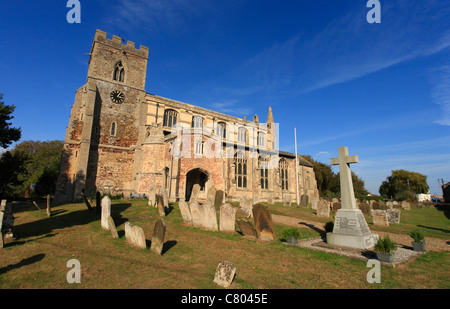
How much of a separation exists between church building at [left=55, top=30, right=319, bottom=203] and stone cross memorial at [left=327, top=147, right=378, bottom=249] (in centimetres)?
873

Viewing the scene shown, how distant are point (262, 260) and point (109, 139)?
22329 mm

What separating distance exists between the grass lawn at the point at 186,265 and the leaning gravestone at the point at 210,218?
824 millimetres

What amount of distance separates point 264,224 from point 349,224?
2.92 metres

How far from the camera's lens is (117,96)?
2398 cm

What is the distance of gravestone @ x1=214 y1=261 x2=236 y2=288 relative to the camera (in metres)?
4.24

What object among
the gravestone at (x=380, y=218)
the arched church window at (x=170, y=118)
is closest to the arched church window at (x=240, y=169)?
the arched church window at (x=170, y=118)

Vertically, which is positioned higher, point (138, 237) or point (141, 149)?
point (141, 149)

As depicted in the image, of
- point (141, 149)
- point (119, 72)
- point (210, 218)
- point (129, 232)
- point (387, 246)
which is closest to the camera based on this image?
point (387, 246)

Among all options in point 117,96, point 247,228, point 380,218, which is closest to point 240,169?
point 380,218

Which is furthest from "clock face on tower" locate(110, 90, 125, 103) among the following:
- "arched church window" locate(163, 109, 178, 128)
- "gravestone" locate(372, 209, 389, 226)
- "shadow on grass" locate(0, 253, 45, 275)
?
"gravestone" locate(372, 209, 389, 226)

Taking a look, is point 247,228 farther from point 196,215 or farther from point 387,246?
point 387,246
